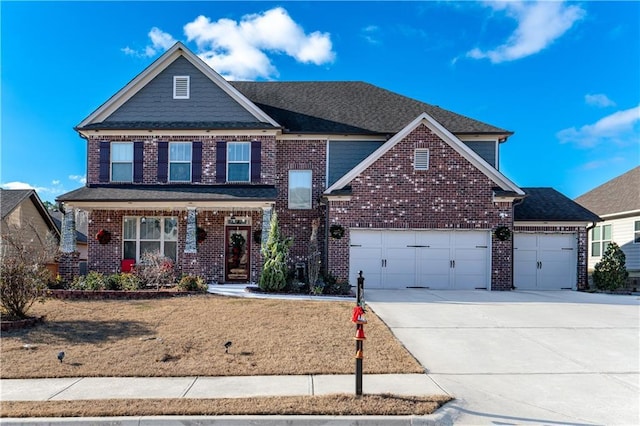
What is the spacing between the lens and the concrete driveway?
5.21 m

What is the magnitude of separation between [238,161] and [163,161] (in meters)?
3.08

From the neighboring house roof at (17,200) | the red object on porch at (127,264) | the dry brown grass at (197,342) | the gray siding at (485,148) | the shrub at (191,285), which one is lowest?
the dry brown grass at (197,342)

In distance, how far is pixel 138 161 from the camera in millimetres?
16984

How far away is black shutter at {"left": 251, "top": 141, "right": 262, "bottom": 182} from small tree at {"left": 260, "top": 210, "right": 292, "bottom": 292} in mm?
3366

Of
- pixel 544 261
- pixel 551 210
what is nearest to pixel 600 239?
pixel 551 210

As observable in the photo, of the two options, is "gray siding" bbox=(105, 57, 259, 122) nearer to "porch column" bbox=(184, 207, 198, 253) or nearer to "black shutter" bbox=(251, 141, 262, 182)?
"black shutter" bbox=(251, 141, 262, 182)

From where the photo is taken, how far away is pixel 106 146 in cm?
1705

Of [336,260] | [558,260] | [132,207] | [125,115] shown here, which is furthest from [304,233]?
[558,260]

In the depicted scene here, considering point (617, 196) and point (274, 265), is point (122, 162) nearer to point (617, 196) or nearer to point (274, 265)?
point (274, 265)

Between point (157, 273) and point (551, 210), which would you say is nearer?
point (157, 273)

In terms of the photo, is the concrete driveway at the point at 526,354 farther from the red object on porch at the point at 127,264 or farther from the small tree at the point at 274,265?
the red object on porch at the point at 127,264

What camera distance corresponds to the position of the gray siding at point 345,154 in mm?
17547

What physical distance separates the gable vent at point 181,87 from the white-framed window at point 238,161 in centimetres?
285

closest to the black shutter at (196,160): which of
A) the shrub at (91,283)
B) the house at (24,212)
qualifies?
the shrub at (91,283)
